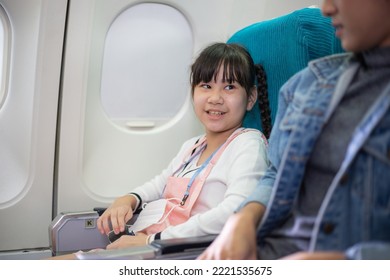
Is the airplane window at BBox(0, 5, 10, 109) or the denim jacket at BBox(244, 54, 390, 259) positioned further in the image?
the airplane window at BBox(0, 5, 10, 109)

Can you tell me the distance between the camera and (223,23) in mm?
2395

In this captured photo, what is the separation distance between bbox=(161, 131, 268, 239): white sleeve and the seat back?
0.19 meters

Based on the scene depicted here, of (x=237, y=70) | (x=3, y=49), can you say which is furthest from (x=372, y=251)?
(x=3, y=49)

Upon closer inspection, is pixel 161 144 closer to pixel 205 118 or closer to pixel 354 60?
pixel 205 118

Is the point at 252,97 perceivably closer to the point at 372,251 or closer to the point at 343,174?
the point at 343,174

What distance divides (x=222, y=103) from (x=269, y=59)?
244 millimetres

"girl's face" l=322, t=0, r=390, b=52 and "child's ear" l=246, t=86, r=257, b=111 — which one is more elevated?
"girl's face" l=322, t=0, r=390, b=52

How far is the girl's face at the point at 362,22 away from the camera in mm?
936

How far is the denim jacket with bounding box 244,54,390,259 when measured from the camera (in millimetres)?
894

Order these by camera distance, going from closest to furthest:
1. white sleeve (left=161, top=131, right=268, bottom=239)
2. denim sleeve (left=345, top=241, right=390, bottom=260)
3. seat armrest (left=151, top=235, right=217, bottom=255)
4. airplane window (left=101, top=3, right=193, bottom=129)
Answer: denim sleeve (left=345, top=241, right=390, bottom=260)
seat armrest (left=151, top=235, right=217, bottom=255)
white sleeve (left=161, top=131, right=268, bottom=239)
airplane window (left=101, top=3, right=193, bottom=129)

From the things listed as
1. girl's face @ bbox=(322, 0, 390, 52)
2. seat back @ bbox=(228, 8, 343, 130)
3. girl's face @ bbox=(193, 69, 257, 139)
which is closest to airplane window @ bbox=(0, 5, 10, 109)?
girl's face @ bbox=(193, 69, 257, 139)

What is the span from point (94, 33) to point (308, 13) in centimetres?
114

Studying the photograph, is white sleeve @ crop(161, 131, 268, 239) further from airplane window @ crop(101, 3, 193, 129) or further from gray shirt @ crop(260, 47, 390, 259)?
airplane window @ crop(101, 3, 193, 129)
